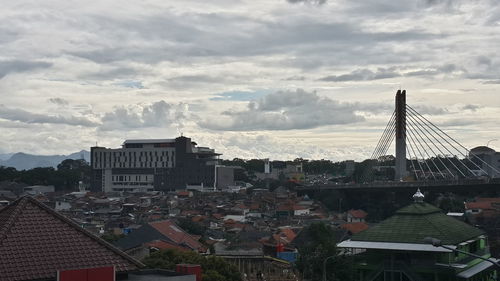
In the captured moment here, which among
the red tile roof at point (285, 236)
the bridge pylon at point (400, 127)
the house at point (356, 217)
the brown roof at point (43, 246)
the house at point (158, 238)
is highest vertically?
the bridge pylon at point (400, 127)

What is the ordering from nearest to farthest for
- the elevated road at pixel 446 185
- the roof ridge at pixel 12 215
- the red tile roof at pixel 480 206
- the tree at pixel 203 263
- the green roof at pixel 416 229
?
the roof ridge at pixel 12 215 < the tree at pixel 203 263 < the green roof at pixel 416 229 < the red tile roof at pixel 480 206 < the elevated road at pixel 446 185

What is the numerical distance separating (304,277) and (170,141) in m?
125

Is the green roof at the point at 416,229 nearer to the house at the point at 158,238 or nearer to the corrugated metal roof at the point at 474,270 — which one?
the corrugated metal roof at the point at 474,270

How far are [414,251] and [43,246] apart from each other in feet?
86.7

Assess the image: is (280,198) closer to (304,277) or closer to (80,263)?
(304,277)

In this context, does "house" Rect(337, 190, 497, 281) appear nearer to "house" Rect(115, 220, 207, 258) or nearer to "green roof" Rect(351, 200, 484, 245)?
"green roof" Rect(351, 200, 484, 245)

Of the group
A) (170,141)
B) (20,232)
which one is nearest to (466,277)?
(20,232)

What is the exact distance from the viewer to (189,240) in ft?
189

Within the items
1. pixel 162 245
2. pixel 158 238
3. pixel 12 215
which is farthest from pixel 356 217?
pixel 12 215

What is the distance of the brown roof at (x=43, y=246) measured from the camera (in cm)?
1870

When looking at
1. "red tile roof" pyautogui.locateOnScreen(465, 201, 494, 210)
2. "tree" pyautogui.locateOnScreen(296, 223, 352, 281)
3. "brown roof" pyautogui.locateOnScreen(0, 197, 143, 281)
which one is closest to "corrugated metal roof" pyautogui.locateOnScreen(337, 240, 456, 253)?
"tree" pyautogui.locateOnScreen(296, 223, 352, 281)

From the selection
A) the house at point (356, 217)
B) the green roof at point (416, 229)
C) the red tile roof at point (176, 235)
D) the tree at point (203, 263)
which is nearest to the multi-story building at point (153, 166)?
the house at point (356, 217)

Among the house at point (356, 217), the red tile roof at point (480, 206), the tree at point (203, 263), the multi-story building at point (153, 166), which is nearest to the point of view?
the tree at point (203, 263)

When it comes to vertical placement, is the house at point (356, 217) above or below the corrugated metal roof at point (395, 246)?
below
